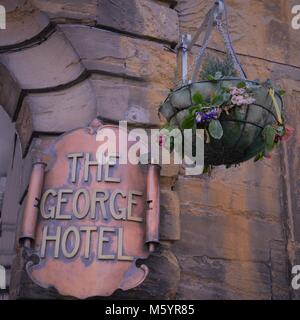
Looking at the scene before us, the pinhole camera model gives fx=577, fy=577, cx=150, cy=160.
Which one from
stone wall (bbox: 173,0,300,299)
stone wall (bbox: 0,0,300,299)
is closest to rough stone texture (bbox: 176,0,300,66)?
stone wall (bbox: 173,0,300,299)

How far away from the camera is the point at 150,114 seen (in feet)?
9.83

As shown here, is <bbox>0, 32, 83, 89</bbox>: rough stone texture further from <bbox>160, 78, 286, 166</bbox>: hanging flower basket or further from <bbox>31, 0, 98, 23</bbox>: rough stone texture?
<bbox>160, 78, 286, 166</bbox>: hanging flower basket

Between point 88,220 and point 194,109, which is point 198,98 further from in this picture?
point 88,220

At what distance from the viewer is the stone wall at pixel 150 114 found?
A: 9.66 feet

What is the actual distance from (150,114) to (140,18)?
0.60 m

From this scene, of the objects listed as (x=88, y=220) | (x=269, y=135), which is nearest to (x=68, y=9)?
(x=88, y=220)

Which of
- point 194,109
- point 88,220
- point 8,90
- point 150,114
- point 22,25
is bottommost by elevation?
point 88,220

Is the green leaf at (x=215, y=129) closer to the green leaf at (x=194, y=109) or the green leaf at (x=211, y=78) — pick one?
the green leaf at (x=194, y=109)

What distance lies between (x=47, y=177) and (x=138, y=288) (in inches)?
25.7

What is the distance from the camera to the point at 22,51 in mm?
3148

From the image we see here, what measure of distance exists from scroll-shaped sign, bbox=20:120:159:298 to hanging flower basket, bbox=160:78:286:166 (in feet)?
1.41

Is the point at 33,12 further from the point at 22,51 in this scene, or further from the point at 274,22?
the point at 274,22

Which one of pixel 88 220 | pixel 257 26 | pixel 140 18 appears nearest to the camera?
pixel 88 220

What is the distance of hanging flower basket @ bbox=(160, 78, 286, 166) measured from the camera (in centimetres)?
228
